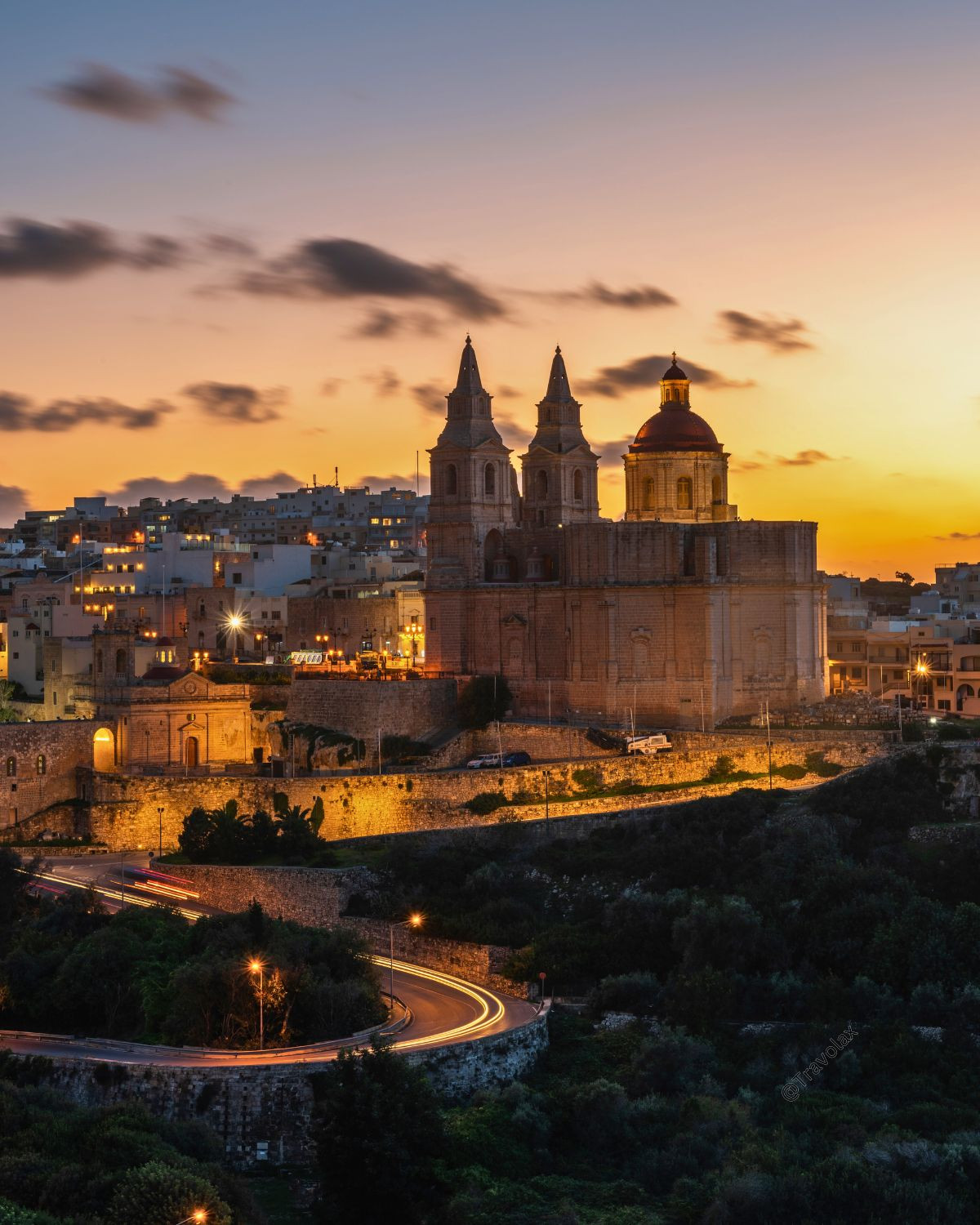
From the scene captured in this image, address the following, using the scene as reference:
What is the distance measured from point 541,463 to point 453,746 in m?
12.3

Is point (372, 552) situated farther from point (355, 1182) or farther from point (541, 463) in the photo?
point (355, 1182)

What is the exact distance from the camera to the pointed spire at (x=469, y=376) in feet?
206

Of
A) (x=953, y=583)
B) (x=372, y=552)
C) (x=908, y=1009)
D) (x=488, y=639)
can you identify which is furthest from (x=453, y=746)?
(x=953, y=583)

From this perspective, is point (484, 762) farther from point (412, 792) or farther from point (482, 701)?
point (482, 701)

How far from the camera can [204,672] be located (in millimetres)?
63281

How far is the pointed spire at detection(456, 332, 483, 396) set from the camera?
62719 millimetres

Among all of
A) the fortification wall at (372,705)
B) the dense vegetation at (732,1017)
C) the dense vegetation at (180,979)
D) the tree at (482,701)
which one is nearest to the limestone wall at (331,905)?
the dense vegetation at (732,1017)

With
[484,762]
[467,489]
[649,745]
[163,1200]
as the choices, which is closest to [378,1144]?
[163,1200]

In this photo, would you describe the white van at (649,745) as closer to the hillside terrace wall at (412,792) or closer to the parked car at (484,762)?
the hillside terrace wall at (412,792)

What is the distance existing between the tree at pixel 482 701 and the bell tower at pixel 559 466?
23.4 feet

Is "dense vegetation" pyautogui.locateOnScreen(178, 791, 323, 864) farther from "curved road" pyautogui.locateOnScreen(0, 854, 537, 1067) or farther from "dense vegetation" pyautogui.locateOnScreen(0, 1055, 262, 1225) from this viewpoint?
"dense vegetation" pyautogui.locateOnScreen(0, 1055, 262, 1225)

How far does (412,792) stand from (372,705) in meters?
5.91

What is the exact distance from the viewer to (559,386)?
64625 millimetres

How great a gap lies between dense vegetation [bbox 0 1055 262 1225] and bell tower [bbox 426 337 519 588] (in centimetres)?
3286
